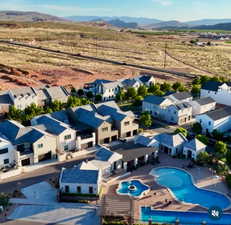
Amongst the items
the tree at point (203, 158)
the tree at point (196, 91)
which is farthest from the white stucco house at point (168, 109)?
the tree at point (203, 158)

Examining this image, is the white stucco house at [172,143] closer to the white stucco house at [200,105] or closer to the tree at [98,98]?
the white stucco house at [200,105]

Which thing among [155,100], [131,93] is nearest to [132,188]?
[155,100]

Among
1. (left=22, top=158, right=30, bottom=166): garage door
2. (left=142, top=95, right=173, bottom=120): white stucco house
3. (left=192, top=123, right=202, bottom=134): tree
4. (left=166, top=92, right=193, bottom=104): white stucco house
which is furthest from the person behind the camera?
(left=166, top=92, right=193, bottom=104): white stucco house

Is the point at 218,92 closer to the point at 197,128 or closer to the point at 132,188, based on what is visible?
the point at 197,128

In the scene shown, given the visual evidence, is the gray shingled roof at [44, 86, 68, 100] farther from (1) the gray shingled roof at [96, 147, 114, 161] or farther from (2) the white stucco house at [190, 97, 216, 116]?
(2) the white stucco house at [190, 97, 216, 116]

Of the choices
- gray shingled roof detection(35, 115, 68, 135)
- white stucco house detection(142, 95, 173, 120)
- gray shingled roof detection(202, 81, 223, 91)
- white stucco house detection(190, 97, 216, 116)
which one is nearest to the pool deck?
gray shingled roof detection(35, 115, 68, 135)

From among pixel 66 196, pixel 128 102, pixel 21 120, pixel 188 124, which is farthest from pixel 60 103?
pixel 66 196
